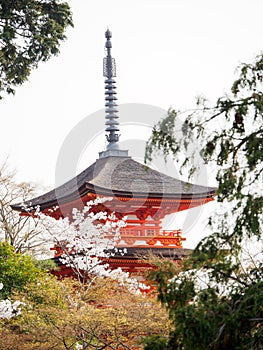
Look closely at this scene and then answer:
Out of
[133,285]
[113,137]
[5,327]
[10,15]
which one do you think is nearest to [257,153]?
[10,15]

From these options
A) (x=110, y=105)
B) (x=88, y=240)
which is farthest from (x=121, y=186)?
(x=110, y=105)

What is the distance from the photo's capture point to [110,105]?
2720 cm

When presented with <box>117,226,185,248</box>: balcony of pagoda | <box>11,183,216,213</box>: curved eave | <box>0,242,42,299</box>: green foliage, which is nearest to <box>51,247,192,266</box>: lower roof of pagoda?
<box>117,226,185,248</box>: balcony of pagoda

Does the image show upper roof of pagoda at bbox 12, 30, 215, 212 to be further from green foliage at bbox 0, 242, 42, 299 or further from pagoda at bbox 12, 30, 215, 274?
green foliage at bbox 0, 242, 42, 299

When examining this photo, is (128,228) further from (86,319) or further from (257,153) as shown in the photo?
(257,153)

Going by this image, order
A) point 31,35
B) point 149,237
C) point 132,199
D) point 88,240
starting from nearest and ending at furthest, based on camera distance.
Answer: point 31,35
point 88,240
point 149,237
point 132,199

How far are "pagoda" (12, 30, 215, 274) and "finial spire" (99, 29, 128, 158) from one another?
0.08 m

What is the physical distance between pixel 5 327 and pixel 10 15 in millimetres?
Answer: 6465

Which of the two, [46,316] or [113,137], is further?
[113,137]

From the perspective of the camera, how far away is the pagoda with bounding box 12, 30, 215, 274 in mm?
21734

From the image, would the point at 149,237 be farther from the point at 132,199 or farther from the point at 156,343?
the point at 156,343

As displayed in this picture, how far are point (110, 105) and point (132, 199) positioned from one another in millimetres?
5698

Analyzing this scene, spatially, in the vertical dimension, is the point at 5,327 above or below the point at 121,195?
below

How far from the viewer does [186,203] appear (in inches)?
920
